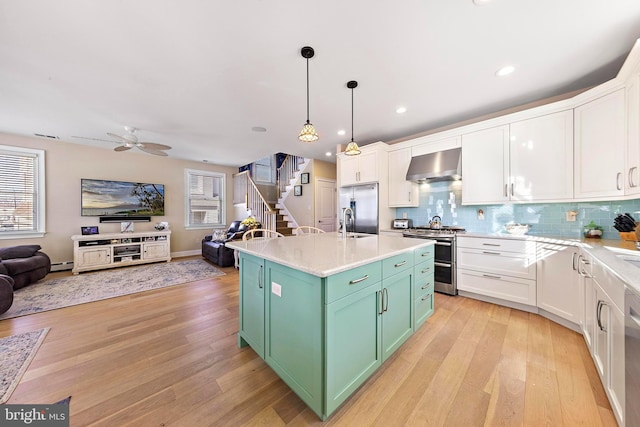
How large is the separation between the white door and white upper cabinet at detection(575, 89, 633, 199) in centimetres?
446

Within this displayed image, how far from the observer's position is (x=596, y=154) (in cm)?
226

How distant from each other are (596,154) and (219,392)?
4033mm

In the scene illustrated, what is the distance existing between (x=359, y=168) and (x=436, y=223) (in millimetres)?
1672

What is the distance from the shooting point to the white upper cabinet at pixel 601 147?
2051 millimetres

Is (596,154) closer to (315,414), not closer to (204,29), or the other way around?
(315,414)

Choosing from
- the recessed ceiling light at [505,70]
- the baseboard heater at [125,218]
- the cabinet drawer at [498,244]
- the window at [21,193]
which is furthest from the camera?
the baseboard heater at [125,218]

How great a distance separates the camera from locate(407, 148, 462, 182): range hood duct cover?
3.26 meters

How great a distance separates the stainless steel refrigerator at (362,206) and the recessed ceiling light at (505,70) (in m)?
2.11

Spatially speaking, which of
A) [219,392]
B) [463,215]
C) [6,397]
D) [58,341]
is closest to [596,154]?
[463,215]

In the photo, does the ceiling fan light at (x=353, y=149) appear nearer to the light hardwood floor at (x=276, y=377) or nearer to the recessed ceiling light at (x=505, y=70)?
the recessed ceiling light at (x=505, y=70)

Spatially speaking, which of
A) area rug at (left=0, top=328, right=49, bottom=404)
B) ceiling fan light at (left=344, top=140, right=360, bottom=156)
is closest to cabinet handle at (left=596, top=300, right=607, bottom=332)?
ceiling fan light at (left=344, top=140, right=360, bottom=156)

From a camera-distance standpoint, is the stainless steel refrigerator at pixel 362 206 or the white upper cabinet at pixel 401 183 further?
the stainless steel refrigerator at pixel 362 206

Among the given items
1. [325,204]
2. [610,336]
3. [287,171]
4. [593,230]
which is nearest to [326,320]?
[610,336]

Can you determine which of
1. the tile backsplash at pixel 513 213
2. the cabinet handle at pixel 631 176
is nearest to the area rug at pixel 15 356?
the tile backsplash at pixel 513 213
